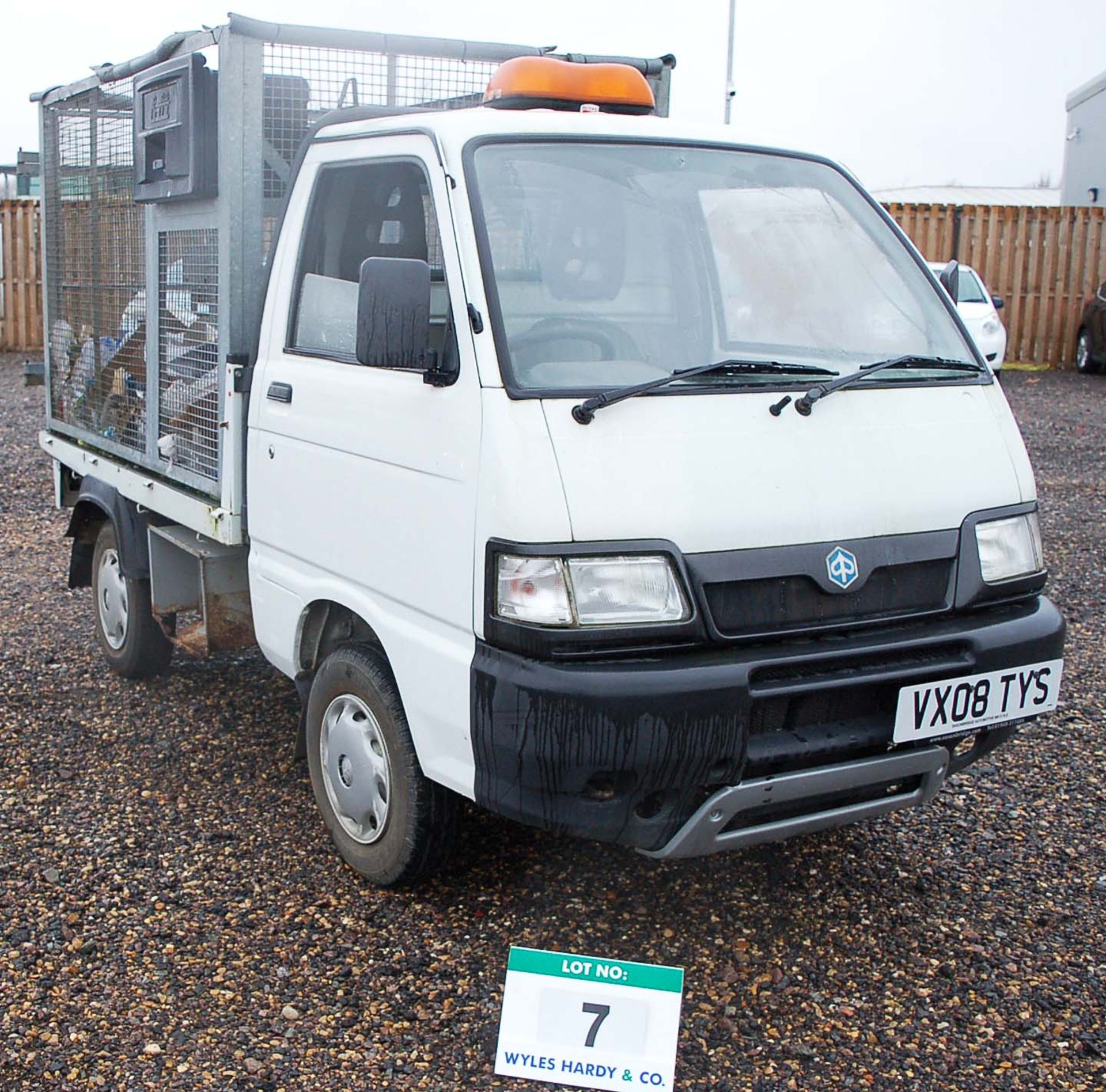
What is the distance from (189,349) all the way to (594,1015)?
2817 millimetres

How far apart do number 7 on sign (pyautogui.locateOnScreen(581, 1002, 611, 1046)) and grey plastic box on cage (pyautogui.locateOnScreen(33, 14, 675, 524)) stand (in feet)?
7.00

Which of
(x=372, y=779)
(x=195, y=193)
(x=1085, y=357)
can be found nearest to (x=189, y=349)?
(x=195, y=193)

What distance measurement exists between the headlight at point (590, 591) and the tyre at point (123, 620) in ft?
9.52

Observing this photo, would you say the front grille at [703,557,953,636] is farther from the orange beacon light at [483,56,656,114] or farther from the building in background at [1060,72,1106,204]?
the building in background at [1060,72,1106,204]

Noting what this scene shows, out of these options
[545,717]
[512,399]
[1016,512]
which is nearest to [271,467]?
[512,399]

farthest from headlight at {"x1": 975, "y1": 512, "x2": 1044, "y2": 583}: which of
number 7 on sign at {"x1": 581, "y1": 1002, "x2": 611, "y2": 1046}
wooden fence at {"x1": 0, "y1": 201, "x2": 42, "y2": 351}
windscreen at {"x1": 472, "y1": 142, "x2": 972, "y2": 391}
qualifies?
wooden fence at {"x1": 0, "y1": 201, "x2": 42, "y2": 351}

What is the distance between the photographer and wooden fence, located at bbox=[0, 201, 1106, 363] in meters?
20.8

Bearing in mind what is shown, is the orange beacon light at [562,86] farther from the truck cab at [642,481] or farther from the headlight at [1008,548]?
the headlight at [1008,548]

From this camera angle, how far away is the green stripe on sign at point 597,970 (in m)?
3.18

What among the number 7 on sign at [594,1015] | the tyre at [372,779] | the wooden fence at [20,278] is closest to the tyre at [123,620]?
the tyre at [372,779]

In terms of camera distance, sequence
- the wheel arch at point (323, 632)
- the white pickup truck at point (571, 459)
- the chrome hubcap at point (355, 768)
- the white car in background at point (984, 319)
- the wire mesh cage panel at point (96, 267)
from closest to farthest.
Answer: the white pickup truck at point (571, 459) < the chrome hubcap at point (355, 768) < the wheel arch at point (323, 632) < the wire mesh cage panel at point (96, 267) < the white car in background at point (984, 319)

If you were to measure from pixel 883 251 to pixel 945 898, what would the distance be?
1988mm

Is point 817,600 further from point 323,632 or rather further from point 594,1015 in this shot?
point 323,632

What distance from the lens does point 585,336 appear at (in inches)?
139
